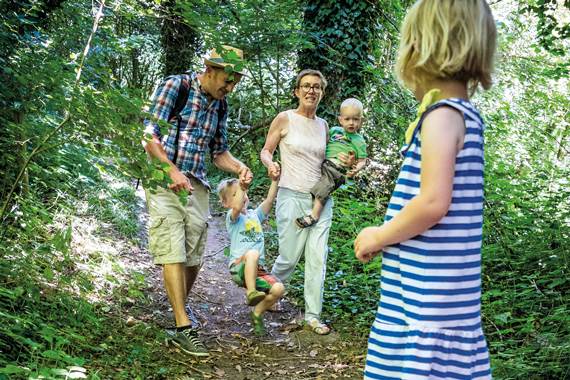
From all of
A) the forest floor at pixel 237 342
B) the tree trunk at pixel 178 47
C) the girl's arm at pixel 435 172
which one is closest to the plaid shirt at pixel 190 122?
the forest floor at pixel 237 342

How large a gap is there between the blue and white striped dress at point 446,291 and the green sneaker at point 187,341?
2860 millimetres

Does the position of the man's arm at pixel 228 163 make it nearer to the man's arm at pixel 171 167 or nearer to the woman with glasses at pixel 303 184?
the woman with glasses at pixel 303 184

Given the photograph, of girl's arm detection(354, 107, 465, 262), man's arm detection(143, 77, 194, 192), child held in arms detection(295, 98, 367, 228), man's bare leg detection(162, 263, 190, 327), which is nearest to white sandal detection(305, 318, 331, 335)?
child held in arms detection(295, 98, 367, 228)

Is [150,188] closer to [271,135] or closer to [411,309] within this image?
[271,135]

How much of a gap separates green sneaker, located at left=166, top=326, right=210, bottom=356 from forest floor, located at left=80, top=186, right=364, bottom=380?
0.17ft

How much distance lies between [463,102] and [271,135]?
12.2 feet

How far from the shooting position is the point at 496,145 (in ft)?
31.9

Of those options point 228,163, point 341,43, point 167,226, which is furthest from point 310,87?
point 341,43

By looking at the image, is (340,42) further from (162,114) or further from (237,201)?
(162,114)

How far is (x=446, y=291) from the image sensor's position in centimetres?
188

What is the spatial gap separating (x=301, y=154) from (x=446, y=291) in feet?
12.0

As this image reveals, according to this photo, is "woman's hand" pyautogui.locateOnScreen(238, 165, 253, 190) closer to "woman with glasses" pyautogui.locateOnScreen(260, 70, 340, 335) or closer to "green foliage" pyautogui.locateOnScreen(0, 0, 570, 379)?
"woman with glasses" pyautogui.locateOnScreen(260, 70, 340, 335)

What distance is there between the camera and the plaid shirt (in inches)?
185

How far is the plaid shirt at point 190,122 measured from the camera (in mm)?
4688
